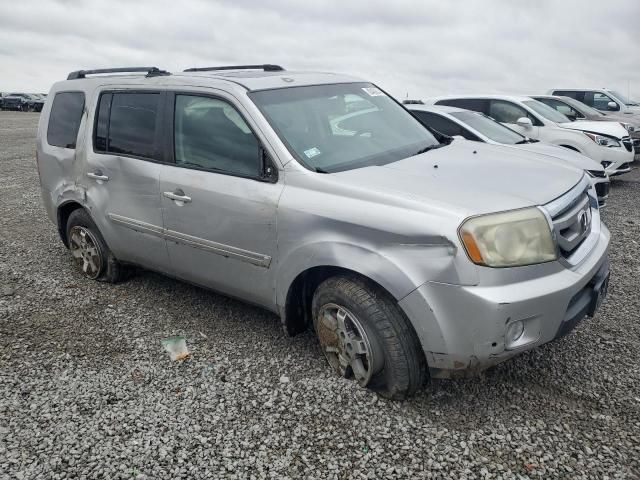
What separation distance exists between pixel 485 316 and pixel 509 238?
0.39 metres

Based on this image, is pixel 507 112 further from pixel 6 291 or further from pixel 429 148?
pixel 6 291

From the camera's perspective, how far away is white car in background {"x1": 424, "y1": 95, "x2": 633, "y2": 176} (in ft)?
30.4

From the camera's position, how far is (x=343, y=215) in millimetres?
2920

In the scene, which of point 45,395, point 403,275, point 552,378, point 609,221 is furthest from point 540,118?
point 45,395

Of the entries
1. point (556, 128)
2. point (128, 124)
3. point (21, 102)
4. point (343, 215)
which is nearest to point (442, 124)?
point (556, 128)

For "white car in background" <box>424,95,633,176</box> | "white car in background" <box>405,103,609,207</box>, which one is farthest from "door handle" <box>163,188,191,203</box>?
"white car in background" <box>424,95,633,176</box>

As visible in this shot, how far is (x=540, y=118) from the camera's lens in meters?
9.58

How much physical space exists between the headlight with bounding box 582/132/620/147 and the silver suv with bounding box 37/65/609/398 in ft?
20.7

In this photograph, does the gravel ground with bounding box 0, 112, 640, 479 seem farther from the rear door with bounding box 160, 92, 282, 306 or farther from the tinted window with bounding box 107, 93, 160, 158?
the tinted window with bounding box 107, 93, 160, 158

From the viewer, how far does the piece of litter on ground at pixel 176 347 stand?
365 centimetres

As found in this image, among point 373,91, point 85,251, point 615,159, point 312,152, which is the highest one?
point 373,91

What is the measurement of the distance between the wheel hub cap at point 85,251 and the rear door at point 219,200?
1.17 meters

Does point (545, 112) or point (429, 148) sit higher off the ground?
point (429, 148)

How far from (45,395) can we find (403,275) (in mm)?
2166
